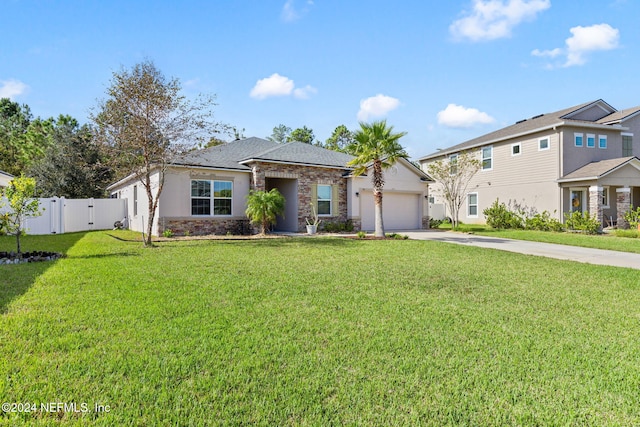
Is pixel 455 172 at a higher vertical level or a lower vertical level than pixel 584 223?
higher

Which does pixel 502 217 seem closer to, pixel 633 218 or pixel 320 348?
pixel 633 218

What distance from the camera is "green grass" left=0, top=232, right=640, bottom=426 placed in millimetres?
2518

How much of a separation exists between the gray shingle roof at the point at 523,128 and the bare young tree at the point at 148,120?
57.9ft

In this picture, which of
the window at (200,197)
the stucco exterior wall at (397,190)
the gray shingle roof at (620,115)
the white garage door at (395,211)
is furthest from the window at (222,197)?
the gray shingle roof at (620,115)

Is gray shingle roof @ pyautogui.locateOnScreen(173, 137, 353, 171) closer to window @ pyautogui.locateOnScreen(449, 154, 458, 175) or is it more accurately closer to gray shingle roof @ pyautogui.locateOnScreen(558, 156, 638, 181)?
window @ pyautogui.locateOnScreen(449, 154, 458, 175)

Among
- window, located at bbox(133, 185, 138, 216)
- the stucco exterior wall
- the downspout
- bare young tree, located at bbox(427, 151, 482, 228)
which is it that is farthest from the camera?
bare young tree, located at bbox(427, 151, 482, 228)

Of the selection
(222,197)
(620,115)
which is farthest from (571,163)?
(222,197)

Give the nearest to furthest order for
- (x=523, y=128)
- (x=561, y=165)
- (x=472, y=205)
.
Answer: (x=561, y=165) → (x=523, y=128) → (x=472, y=205)

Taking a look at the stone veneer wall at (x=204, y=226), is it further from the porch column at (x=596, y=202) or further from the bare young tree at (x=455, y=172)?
the porch column at (x=596, y=202)

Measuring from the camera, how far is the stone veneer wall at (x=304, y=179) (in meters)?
16.5

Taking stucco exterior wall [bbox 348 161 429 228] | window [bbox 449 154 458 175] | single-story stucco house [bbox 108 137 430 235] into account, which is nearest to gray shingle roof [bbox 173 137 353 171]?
single-story stucco house [bbox 108 137 430 235]

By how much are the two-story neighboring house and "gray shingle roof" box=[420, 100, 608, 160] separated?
0.05 meters

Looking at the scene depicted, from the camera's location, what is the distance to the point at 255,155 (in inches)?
686

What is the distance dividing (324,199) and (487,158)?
41.1 ft
